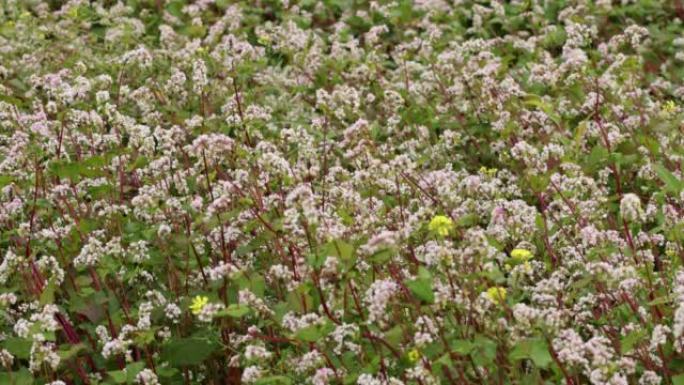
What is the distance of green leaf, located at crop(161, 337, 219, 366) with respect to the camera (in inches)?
149

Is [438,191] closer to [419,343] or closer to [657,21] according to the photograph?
[419,343]

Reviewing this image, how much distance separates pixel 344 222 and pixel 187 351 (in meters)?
0.77

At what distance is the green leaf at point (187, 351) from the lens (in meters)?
3.79

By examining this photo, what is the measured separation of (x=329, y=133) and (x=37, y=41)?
2.74m

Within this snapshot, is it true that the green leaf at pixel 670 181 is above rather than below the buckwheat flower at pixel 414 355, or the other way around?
below

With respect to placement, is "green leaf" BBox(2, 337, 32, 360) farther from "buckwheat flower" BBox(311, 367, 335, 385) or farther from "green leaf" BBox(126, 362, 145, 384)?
"buckwheat flower" BBox(311, 367, 335, 385)

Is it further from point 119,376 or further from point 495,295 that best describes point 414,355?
point 119,376

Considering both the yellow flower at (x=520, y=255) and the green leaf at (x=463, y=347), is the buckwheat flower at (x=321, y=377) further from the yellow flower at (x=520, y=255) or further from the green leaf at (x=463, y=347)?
the yellow flower at (x=520, y=255)

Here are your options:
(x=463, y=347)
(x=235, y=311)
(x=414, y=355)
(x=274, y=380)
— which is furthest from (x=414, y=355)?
(x=235, y=311)

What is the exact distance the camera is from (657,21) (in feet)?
25.9

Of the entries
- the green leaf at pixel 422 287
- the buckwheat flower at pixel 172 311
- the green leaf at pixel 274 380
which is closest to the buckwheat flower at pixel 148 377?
the buckwheat flower at pixel 172 311

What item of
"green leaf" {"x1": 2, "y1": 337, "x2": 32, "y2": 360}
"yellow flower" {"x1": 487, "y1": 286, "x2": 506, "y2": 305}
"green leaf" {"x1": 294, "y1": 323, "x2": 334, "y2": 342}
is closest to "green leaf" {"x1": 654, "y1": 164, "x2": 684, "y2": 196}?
"yellow flower" {"x1": 487, "y1": 286, "x2": 506, "y2": 305}

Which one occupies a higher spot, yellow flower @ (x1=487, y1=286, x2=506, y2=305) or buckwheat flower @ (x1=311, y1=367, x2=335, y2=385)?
yellow flower @ (x1=487, y1=286, x2=506, y2=305)

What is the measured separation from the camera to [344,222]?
13.1ft
